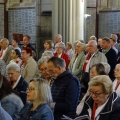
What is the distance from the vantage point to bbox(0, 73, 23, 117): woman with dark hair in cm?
366

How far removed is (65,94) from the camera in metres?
3.94

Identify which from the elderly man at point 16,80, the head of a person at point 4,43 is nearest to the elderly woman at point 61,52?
the head of a person at point 4,43

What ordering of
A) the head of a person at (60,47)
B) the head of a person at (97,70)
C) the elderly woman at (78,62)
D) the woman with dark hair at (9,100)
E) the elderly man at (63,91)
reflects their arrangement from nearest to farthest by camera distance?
the woman with dark hair at (9,100) < the elderly man at (63,91) < the head of a person at (97,70) < the elderly woman at (78,62) < the head of a person at (60,47)

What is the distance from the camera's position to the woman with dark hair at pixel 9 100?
144 inches

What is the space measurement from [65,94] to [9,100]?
577 millimetres

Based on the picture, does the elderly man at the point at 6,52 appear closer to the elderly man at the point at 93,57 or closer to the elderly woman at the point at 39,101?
the elderly man at the point at 93,57

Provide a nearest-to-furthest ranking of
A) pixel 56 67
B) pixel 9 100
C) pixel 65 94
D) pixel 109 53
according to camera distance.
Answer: pixel 9 100 → pixel 65 94 → pixel 56 67 → pixel 109 53

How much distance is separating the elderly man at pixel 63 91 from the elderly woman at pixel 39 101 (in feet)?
1.58

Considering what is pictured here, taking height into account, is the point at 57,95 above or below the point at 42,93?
below

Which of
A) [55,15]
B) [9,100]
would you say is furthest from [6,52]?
[9,100]

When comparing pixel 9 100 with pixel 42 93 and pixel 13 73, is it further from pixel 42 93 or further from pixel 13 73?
pixel 13 73

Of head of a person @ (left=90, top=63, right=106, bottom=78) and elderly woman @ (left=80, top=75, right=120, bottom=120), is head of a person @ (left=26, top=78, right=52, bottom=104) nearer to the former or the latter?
elderly woman @ (left=80, top=75, right=120, bottom=120)

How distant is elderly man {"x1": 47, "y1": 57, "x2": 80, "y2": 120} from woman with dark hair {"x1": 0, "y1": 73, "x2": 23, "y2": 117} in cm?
35

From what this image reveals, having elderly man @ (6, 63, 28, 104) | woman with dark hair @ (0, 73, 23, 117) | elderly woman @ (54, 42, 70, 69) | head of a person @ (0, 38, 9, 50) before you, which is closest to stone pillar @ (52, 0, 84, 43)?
head of a person @ (0, 38, 9, 50)
